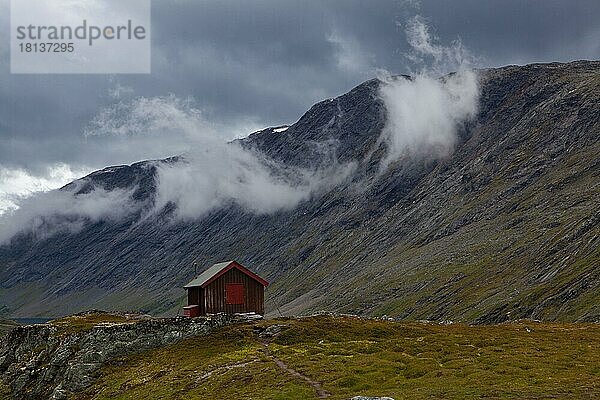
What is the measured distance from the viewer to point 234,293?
8162 cm

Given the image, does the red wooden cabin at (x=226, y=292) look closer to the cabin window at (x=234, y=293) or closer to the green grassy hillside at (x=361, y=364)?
the cabin window at (x=234, y=293)

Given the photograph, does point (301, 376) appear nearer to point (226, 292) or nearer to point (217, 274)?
point (217, 274)

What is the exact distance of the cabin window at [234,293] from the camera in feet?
267

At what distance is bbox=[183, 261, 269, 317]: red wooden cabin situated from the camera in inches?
3157

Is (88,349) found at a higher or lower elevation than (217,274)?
lower

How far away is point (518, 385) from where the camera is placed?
42406 millimetres

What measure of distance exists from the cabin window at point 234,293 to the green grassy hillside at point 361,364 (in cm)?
928

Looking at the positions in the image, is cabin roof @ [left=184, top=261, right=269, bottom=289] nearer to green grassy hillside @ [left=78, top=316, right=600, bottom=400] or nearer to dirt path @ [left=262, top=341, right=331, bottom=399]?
green grassy hillside @ [left=78, top=316, right=600, bottom=400]

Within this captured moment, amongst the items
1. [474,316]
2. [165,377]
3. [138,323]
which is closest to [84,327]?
[138,323]

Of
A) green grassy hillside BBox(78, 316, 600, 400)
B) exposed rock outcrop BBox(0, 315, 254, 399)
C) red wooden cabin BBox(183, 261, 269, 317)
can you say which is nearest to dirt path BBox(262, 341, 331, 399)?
green grassy hillside BBox(78, 316, 600, 400)

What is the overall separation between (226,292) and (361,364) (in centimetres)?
3207

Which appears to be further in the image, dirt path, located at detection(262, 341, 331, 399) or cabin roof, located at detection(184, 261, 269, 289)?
cabin roof, located at detection(184, 261, 269, 289)

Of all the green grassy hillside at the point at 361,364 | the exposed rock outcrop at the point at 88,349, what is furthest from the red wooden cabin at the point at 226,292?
the green grassy hillside at the point at 361,364

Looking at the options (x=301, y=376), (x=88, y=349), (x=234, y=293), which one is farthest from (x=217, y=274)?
(x=301, y=376)
